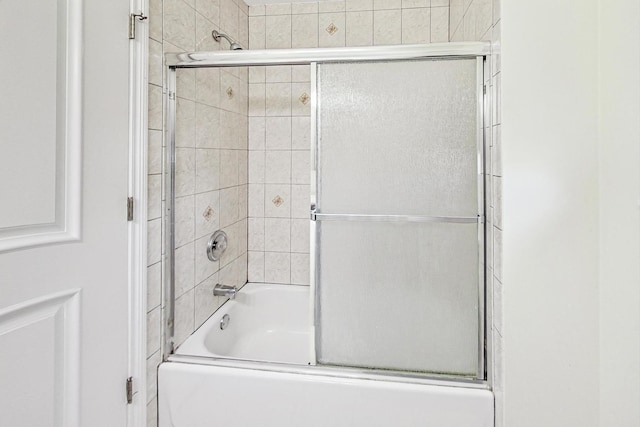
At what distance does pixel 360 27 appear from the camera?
2398 mm

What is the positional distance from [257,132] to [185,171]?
944 mm

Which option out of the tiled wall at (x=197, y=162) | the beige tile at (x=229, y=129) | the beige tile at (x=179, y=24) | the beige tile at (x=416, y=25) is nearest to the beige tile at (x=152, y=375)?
the tiled wall at (x=197, y=162)

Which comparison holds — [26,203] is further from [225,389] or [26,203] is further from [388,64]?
[388,64]

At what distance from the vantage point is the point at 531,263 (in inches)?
46.7

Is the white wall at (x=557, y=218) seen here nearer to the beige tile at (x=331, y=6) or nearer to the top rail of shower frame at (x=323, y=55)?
the top rail of shower frame at (x=323, y=55)

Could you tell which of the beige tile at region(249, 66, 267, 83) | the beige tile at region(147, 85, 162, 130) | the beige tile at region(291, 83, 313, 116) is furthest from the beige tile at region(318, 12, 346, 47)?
the beige tile at region(147, 85, 162, 130)

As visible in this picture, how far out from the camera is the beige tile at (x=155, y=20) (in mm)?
1372

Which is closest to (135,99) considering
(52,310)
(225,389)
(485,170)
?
(52,310)

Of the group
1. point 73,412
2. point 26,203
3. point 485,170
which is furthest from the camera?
point 485,170

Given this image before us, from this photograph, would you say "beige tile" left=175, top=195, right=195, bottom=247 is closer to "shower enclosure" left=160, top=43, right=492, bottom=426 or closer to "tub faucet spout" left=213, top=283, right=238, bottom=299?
"shower enclosure" left=160, top=43, right=492, bottom=426

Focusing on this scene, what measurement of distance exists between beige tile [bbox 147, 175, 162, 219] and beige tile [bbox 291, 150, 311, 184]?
1159 millimetres

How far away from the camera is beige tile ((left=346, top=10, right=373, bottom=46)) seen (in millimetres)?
2383

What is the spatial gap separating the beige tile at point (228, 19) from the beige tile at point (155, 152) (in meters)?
0.89

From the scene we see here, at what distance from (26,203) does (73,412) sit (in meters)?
0.61
